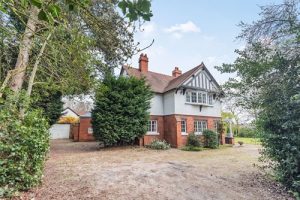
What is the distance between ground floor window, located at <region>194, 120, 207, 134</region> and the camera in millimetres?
19422

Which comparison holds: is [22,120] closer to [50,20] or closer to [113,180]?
[113,180]

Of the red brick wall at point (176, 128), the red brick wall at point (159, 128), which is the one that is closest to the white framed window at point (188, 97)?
the red brick wall at point (176, 128)

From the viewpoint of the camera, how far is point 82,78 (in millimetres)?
8227

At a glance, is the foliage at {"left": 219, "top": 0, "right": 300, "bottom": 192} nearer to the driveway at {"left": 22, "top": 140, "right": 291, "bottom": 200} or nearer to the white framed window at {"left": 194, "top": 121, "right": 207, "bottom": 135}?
the driveway at {"left": 22, "top": 140, "right": 291, "bottom": 200}

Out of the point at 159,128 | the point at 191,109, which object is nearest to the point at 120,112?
the point at 159,128

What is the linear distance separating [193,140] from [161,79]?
7.67 m

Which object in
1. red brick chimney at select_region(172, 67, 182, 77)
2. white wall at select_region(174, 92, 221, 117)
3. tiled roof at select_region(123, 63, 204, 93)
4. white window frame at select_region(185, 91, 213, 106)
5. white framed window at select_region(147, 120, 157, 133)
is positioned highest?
red brick chimney at select_region(172, 67, 182, 77)

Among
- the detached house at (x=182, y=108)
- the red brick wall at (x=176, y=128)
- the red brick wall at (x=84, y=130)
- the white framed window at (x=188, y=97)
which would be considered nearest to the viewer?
the red brick wall at (x=176, y=128)

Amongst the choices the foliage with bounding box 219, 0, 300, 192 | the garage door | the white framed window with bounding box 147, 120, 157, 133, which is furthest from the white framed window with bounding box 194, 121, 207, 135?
the garage door

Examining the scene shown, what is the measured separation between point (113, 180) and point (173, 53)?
5587mm

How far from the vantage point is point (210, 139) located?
18156 millimetres

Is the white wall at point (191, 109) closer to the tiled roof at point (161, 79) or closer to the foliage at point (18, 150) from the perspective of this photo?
the tiled roof at point (161, 79)

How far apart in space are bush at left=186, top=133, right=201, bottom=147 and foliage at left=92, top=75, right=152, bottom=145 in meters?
4.44

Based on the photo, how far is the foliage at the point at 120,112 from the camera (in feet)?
49.0
